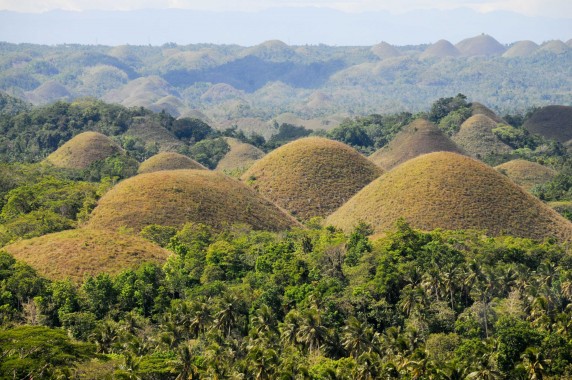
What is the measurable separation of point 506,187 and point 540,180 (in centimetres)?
5263

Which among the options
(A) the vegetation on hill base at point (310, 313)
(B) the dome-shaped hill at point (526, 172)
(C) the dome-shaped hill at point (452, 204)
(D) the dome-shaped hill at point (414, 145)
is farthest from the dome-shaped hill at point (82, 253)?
(B) the dome-shaped hill at point (526, 172)

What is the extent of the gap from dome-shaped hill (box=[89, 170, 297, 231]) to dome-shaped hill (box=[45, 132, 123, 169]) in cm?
5852

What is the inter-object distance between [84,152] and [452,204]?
96.3 m

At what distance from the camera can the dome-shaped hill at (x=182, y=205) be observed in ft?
342

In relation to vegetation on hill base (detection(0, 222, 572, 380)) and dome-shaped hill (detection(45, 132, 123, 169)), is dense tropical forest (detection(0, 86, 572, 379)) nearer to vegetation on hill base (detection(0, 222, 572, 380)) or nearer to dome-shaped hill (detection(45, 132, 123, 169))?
vegetation on hill base (detection(0, 222, 572, 380))

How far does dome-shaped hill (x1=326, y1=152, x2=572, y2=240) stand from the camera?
104m

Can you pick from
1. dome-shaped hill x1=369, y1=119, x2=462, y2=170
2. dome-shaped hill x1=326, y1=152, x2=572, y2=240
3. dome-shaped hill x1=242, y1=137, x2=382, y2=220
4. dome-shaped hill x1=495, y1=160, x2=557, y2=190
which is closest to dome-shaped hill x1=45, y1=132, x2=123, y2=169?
dome-shaped hill x1=242, y1=137, x2=382, y2=220

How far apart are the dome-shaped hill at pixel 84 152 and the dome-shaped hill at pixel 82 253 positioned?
82106 millimetres

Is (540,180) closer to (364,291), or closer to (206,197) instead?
(206,197)

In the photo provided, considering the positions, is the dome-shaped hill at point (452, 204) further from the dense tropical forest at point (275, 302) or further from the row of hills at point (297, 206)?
the dense tropical forest at point (275, 302)

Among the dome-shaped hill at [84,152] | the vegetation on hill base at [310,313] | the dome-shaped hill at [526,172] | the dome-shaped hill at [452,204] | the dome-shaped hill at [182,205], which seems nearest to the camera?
the vegetation on hill base at [310,313]

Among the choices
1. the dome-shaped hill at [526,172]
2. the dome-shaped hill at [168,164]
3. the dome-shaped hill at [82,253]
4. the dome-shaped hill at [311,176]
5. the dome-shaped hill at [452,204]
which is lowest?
the dome-shaped hill at [526,172]

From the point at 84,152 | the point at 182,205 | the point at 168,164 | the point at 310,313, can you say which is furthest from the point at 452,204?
the point at 84,152

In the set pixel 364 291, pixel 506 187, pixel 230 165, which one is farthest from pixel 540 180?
pixel 364 291
